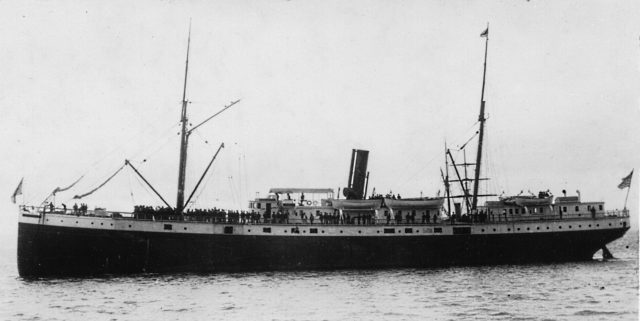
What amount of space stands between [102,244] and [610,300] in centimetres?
2420

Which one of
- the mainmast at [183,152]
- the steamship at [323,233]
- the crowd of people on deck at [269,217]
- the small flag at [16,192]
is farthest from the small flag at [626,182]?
the small flag at [16,192]

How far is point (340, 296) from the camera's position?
23234 mm

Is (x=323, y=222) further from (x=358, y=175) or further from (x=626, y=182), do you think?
(x=626, y=182)

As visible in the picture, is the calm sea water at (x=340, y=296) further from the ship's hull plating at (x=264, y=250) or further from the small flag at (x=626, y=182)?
the small flag at (x=626, y=182)

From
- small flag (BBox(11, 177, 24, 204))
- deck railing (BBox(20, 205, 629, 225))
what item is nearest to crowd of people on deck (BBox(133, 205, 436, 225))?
deck railing (BBox(20, 205, 629, 225))

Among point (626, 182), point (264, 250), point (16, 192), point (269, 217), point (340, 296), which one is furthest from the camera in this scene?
point (269, 217)

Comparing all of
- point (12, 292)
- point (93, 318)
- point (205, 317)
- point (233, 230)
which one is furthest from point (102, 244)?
point (205, 317)

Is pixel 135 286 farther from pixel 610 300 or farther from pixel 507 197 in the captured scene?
pixel 507 197

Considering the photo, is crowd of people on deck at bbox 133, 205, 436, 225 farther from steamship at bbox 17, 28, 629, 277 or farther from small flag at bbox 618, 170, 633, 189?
small flag at bbox 618, 170, 633, 189

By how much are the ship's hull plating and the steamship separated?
5cm

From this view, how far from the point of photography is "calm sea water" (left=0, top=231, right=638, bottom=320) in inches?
773

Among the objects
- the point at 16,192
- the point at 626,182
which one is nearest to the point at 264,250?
the point at 16,192

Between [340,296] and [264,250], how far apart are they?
10714mm

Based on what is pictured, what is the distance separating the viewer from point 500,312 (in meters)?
19.4
